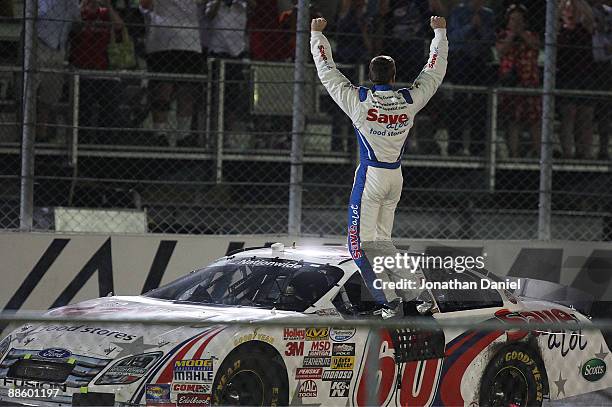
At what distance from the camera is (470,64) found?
11.5 metres

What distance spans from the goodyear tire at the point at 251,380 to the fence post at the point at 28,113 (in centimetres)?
339

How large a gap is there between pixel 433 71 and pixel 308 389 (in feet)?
7.74

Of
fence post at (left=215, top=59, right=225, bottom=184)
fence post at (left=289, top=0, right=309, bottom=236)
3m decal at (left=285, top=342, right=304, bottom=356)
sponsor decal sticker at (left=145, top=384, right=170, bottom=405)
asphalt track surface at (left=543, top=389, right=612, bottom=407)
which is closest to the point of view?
sponsor decal sticker at (left=145, top=384, right=170, bottom=405)

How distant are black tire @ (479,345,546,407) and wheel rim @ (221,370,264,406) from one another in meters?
1.73

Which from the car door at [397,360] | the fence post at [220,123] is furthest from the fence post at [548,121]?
the car door at [397,360]

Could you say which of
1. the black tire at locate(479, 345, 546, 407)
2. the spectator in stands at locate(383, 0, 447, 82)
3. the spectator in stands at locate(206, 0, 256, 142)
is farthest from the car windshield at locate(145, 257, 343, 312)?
the spectator in stands at locate(383, 0, 447, 82)

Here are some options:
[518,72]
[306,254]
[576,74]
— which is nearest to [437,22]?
[306,254]

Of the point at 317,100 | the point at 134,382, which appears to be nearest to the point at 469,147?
the point at 317,100

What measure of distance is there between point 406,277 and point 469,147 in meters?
4.29

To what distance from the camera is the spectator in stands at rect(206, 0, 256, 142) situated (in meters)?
10.8

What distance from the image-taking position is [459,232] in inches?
427

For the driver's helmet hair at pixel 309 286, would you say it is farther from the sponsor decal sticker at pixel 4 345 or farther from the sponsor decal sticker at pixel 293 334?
the sponsor decal sticker at pixel 4 345

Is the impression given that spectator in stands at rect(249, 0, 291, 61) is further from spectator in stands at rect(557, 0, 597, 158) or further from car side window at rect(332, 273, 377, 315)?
car side window at rect(332, 273, 377, 315)
